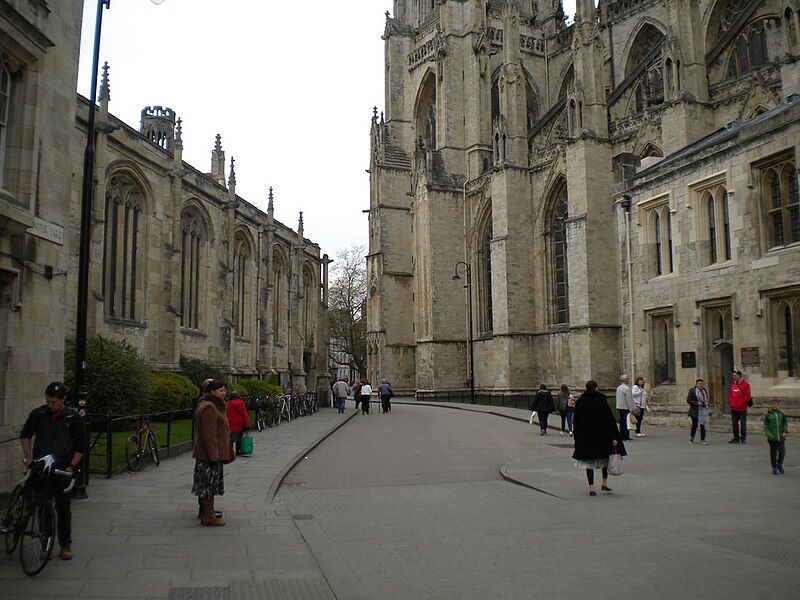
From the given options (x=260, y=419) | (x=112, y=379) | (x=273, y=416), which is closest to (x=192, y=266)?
(x=273, y=416)

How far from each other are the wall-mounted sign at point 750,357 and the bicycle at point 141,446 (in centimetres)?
1303

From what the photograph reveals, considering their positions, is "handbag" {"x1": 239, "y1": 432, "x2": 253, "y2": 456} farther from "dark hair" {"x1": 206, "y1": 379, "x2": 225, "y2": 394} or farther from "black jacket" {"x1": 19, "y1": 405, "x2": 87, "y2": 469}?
"black jacket" {"x1": 19, "y1": 405, "x2": 87, "y2": 469}

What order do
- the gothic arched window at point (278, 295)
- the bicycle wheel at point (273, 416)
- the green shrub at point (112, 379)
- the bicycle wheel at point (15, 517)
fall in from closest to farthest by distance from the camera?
the bicycle wheel at point (15, 517) → the green shrub at point (112, 379) → the bicycle wheel at point (273, 416) → the gothic arched window at point (278, 295)

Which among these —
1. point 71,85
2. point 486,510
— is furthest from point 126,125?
point 486,510

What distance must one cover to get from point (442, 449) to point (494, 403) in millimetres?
21449

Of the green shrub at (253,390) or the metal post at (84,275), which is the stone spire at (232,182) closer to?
the green shrub at (253,390)

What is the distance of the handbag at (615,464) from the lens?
401 inches

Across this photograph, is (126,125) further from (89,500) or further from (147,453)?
(89,500)

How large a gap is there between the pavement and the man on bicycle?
344 millimetres

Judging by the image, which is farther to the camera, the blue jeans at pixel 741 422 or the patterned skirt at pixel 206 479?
the blue jeans at pixel 741 422

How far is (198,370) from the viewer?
81.5 ft

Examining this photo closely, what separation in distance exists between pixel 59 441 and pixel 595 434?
688 cm

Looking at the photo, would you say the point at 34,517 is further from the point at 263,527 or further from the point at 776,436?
the point at 776,436

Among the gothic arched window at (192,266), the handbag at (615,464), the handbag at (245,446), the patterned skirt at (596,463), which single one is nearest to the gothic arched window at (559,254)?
the gothic arched window at (192,266)
